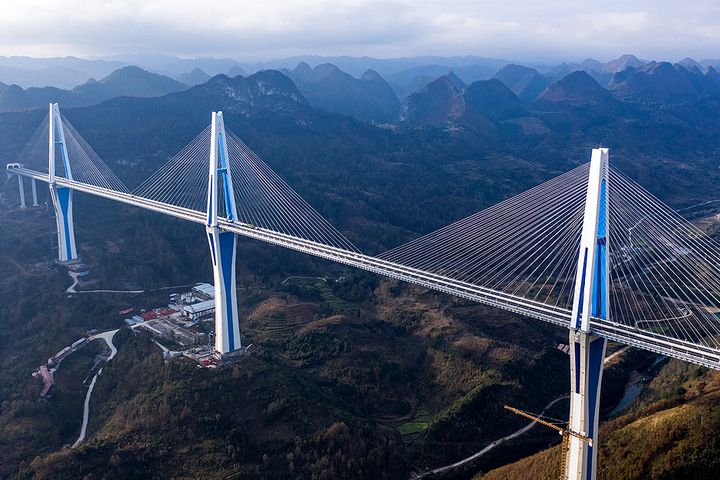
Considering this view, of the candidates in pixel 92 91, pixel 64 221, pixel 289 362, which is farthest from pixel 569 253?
pixel 92 91

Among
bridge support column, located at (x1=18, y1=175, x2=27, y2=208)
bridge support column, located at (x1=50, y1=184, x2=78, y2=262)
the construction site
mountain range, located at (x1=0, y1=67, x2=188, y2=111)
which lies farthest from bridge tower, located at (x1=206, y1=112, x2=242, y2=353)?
mountain range, located at (x1=0, y1=67, x2=188, y2=111)

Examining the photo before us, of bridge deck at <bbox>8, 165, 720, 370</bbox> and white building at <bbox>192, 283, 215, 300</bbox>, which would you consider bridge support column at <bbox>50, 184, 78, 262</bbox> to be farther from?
white building at <bbox>192, 283, 215, 300</bbox>

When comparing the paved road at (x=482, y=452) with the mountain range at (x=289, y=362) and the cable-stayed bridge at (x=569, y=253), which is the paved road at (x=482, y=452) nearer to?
the mountain range at (x=289, y=362)

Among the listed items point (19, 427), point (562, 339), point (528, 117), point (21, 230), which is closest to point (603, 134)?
point (528, 117)

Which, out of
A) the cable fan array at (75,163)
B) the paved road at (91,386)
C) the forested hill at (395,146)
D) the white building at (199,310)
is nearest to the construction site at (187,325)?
the white building at (199,310)

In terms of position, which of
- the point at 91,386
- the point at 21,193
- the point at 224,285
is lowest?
the point at 91,386

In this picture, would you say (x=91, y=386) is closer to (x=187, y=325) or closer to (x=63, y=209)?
(x=187, y=325)
